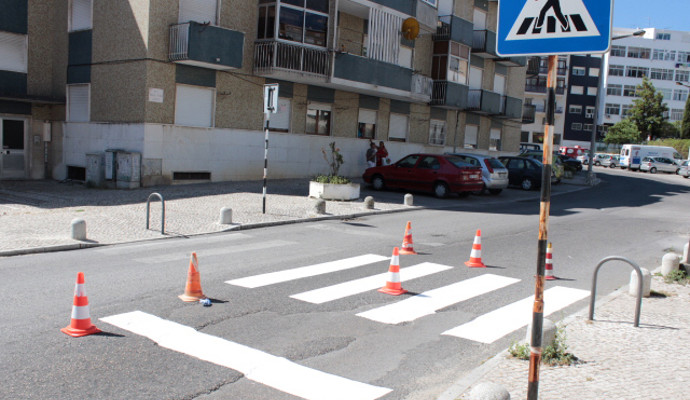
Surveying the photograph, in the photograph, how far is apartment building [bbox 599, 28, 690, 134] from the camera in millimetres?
86250

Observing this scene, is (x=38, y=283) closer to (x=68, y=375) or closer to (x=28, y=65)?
(x=68, y=375)

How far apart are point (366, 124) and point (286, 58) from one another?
689 centimetres

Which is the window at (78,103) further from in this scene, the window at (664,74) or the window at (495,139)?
the window at (664,74)

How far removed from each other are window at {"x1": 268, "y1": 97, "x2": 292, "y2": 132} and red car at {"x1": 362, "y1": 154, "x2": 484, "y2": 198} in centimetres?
376

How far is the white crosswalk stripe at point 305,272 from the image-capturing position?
8.24 metres

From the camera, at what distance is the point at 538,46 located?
400 cm

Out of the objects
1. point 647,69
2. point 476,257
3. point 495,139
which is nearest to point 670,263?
point 476,257

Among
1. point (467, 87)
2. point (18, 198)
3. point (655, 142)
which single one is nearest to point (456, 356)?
point (18, 198)

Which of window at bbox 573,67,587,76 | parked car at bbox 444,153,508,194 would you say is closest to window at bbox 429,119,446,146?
parked car at bbox 444,153,508,194

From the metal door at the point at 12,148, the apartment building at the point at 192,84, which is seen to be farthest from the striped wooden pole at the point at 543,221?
the metal door at the point at 12,148

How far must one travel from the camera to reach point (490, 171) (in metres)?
23.3

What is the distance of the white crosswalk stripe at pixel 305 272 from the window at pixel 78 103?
14.7m

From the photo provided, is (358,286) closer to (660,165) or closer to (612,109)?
(660,165)

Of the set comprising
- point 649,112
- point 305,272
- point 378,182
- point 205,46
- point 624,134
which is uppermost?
point 649,112
